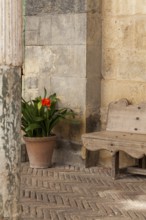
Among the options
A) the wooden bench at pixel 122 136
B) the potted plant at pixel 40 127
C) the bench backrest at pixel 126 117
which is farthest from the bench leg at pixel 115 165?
the potted plant at pixel 40 127

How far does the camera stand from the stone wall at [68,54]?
7570 mm

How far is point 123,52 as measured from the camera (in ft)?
24.7

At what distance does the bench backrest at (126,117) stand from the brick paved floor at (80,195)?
577mm

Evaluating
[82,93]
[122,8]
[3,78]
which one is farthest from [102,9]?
[3,78]

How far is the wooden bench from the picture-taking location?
21.5 ft

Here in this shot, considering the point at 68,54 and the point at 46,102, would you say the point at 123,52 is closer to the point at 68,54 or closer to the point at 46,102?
the point at 68,54

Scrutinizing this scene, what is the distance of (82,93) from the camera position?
24.9 ft

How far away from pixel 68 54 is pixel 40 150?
1310 mm

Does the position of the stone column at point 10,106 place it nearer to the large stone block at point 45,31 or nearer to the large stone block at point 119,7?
the large stone block at point 119,7

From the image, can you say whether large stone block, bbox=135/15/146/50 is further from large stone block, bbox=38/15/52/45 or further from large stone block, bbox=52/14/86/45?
large stone block, bbox=38/15/52/45

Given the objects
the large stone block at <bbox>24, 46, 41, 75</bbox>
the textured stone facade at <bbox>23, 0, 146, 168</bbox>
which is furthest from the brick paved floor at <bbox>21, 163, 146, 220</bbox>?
the large stone block at <bbox>24, 46, 41, 75</bbox>

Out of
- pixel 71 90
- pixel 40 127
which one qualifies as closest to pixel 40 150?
pixel 40 127

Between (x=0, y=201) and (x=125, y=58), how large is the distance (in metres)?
3.98

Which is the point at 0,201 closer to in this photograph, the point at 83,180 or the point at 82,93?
the point at 83,180
